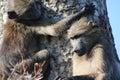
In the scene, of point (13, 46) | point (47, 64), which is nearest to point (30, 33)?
point (13, 46)

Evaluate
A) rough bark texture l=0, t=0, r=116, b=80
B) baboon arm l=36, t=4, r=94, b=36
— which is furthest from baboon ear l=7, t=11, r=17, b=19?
rough bark texture l=0, t=0, r=116, b=80

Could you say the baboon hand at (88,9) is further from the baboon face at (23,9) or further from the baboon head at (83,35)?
the baboon face at (23,9)

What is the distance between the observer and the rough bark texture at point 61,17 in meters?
5.58

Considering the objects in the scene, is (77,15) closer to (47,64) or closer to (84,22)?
(84,22)

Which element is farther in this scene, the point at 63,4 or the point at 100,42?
the point at 100,42

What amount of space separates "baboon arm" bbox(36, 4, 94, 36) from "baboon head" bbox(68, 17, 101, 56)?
4.6 inches

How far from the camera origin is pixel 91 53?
6219 mm

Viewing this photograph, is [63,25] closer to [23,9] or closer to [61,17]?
[61,17]

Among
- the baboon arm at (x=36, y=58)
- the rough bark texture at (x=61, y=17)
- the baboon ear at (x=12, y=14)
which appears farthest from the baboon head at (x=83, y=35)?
the baboon ear at (x=12, y=14)

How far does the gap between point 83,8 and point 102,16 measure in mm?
323

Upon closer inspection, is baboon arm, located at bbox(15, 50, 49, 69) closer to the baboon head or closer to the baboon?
Result: the baboon

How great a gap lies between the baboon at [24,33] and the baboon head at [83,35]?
0.39ft

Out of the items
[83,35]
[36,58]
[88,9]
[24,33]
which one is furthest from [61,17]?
[24,33]

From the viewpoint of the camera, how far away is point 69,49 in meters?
5.65
